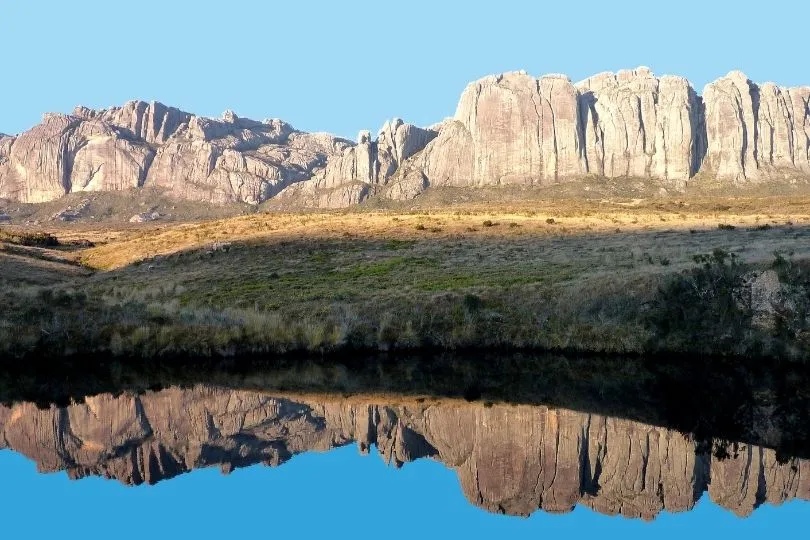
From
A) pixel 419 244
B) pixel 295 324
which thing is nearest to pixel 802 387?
pixel 295 324

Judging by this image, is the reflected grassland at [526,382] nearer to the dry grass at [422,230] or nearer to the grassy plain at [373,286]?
the grassy plain at [373,286]

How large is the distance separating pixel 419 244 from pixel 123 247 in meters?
29.4

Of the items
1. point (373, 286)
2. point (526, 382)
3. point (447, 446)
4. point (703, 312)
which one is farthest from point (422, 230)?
point (447, 446)

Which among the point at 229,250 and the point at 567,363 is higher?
the point at 229,250

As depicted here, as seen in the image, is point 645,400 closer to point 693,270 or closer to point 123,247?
point 693,270

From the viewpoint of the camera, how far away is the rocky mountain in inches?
526

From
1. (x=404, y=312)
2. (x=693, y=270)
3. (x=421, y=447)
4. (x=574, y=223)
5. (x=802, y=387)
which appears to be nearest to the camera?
(x=421, y=447)

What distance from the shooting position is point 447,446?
53.0 ft

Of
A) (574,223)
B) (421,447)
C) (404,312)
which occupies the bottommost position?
(421,447)

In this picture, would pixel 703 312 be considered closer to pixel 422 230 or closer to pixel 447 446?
pixel 447 446

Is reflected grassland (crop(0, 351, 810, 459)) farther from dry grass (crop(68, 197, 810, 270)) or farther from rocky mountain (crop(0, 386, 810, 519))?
dry grass (crop(68, 197, 810, 270))

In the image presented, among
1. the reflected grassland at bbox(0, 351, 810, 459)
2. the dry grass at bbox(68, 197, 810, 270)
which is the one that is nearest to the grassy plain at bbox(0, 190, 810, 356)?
the dry grass at bbox(68, 197, 810, 270)

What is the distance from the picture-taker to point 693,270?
27578mm

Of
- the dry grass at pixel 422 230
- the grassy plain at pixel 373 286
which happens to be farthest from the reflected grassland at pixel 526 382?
the dry grass at pixel 422 230
